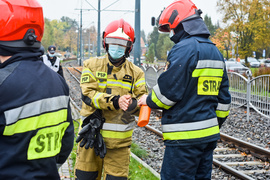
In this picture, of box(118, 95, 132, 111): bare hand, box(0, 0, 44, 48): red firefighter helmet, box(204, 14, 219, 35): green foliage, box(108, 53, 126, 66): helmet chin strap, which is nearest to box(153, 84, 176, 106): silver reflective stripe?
box(118, 95, 132, 111): bare hand

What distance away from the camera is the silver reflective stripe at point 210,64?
3152mm

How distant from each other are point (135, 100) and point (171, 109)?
66 centimetres

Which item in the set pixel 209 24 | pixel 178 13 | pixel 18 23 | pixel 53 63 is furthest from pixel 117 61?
pixel 209 24

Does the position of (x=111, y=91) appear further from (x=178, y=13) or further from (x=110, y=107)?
(x=178, y=13)

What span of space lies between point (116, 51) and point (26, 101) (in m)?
1.85

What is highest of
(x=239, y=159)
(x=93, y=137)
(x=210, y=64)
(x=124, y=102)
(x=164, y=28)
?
(x=164, y=28)

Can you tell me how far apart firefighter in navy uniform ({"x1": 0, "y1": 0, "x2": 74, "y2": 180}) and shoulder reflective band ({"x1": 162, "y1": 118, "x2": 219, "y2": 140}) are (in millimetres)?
1170

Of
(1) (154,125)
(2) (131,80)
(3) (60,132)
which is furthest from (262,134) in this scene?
(3) (60,132)

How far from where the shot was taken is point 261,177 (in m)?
5.73

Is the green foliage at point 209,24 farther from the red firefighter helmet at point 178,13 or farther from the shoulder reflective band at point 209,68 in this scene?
the shoulder reflective band at point 209,68

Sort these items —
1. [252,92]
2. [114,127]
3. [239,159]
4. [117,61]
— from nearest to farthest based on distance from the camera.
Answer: [114,127], [117,61], [239,159], [252,92]

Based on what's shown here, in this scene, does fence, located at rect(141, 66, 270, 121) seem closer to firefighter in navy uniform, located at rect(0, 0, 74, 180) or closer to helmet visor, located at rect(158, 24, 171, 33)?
helmet visor, located at rect(158, 24, 171, 33)

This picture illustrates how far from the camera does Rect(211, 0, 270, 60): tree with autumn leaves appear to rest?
104 ft

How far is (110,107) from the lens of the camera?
3.57 meters
